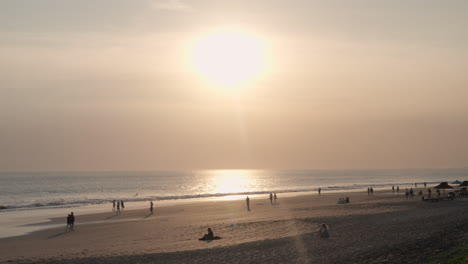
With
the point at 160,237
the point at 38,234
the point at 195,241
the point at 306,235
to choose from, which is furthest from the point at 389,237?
the point at 38,234

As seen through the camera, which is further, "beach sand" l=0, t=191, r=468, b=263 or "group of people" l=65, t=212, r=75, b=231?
"group of people" l=65, t=212, r=75, b=231

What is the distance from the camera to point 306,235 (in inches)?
1092

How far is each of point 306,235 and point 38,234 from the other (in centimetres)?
2202

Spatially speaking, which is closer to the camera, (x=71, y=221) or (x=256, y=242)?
(x=256, y=242)

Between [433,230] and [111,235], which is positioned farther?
Answer: [111,235]

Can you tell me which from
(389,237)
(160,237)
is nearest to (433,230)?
(389,237)

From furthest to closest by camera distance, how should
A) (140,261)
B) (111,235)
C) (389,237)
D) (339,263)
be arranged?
(111,235)
(389,237)
(140,261)
(339,263)

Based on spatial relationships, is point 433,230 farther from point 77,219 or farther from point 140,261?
point 77,219

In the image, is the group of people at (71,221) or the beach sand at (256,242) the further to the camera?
the group of people at (71,221)

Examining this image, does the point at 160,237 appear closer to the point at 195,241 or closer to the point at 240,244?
the point at 195,241

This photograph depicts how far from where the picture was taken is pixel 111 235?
3381 cm

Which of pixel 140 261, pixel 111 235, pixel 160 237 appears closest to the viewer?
pixel 140 261

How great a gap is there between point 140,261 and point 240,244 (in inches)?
235

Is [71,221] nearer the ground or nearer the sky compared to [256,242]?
nearer the sky
